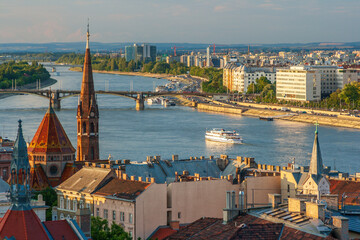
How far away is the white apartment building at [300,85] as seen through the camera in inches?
2559

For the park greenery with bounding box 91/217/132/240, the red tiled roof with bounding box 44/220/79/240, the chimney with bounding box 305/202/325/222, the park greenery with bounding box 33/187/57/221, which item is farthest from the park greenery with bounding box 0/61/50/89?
the chimney with bounding box 305/202/325/222

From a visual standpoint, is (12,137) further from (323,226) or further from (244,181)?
Result: (323,226)

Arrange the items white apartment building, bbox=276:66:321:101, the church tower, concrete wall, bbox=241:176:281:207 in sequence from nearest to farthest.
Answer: concrete wall, bbox=241:176:281:207 < the church tower < white apartment building, bbox=276:66:321:101

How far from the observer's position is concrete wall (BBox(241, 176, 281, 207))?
16438mm

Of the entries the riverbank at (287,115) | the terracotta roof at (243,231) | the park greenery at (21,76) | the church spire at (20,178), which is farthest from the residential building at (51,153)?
the park greenery at (21,76)

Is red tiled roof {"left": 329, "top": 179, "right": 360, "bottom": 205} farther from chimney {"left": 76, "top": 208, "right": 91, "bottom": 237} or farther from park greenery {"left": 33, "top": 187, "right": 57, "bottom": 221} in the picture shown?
chimney {"left": 76, "top": 208, "right": 91, "bottom": 237}

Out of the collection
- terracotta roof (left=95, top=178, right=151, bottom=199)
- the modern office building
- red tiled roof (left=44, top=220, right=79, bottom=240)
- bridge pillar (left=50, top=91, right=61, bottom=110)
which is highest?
red tiled roof (left=44, top=220, right=79, bottom=240)

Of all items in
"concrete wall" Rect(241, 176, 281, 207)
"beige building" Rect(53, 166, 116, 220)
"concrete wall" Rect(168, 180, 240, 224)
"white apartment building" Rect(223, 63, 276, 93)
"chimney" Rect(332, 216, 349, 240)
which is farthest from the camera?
"white apartment building" Rect(223, 63, 276, 93)

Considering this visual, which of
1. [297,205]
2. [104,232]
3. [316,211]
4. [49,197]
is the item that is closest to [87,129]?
[49,197]

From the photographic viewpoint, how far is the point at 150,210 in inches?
614

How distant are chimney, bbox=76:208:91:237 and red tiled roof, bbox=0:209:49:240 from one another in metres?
1.46

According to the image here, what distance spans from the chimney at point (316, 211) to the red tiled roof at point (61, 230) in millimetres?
2412

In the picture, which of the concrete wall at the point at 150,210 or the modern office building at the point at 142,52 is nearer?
the concrete wall at the point at 150,210

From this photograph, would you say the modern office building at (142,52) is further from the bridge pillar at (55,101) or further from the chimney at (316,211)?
the chimney at (316,211)
